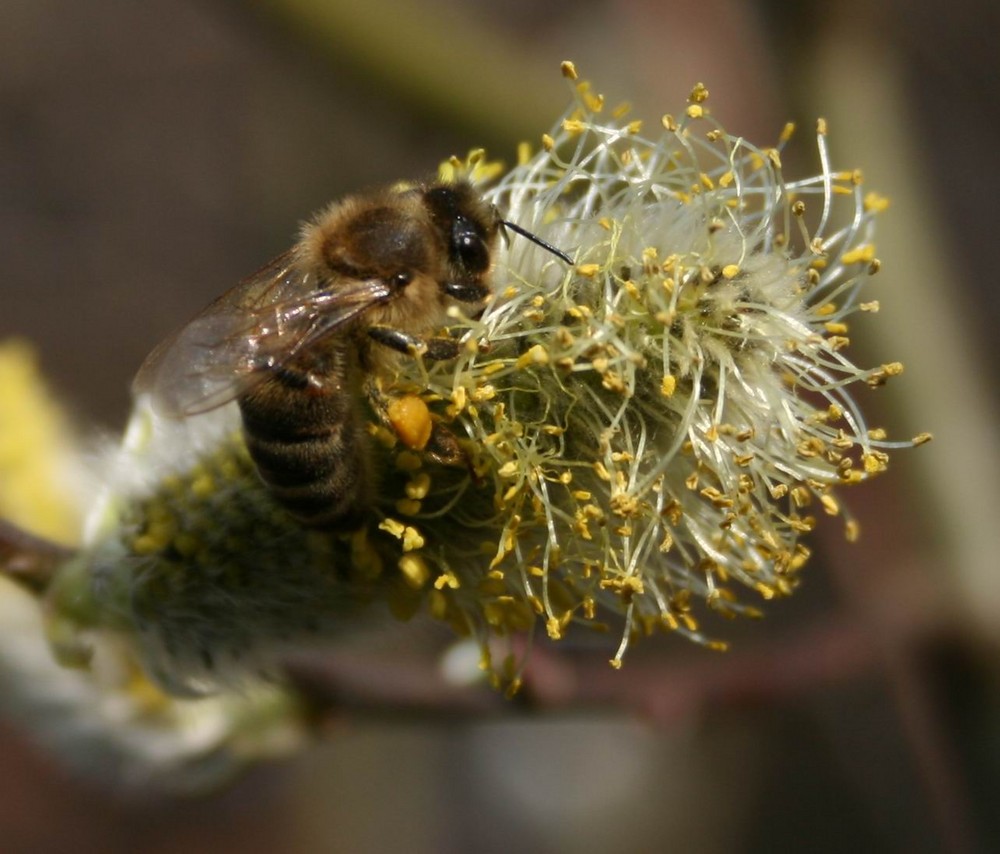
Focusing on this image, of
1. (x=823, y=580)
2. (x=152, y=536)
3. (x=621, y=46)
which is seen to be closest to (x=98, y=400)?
(x=621, y=46)

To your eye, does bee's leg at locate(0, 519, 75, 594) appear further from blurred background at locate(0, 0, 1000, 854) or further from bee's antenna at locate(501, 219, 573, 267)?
bee's antenna at locate(501, 219, 573, 267)

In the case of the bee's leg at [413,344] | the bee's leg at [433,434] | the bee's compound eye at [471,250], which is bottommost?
the bee's leg at [433,434]

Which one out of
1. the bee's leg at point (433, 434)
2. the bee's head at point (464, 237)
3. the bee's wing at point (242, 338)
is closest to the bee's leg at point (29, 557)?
the bee's wing at point (242, 338)

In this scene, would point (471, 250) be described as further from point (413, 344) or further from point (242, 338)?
point (242, 338)


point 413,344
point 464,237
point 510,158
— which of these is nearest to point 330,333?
point 413,344

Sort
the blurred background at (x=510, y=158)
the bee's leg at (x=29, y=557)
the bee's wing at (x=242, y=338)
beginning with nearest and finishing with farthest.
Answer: the bee's wing at (x=242, y=338) → the bee's leg at (x=29, y=557) → the blurred background at (x=510, y=158)

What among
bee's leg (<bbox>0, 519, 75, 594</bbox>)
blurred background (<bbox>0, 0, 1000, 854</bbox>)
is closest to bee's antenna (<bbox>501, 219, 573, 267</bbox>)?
bee's leg (<bbox>0, 519, 75, 594</bbox>)

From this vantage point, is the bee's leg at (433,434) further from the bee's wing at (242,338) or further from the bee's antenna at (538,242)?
the bee's antenna at (538,242)

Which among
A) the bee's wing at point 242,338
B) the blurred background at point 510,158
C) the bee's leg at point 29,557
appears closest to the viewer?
the bee's wing at point 242,338
